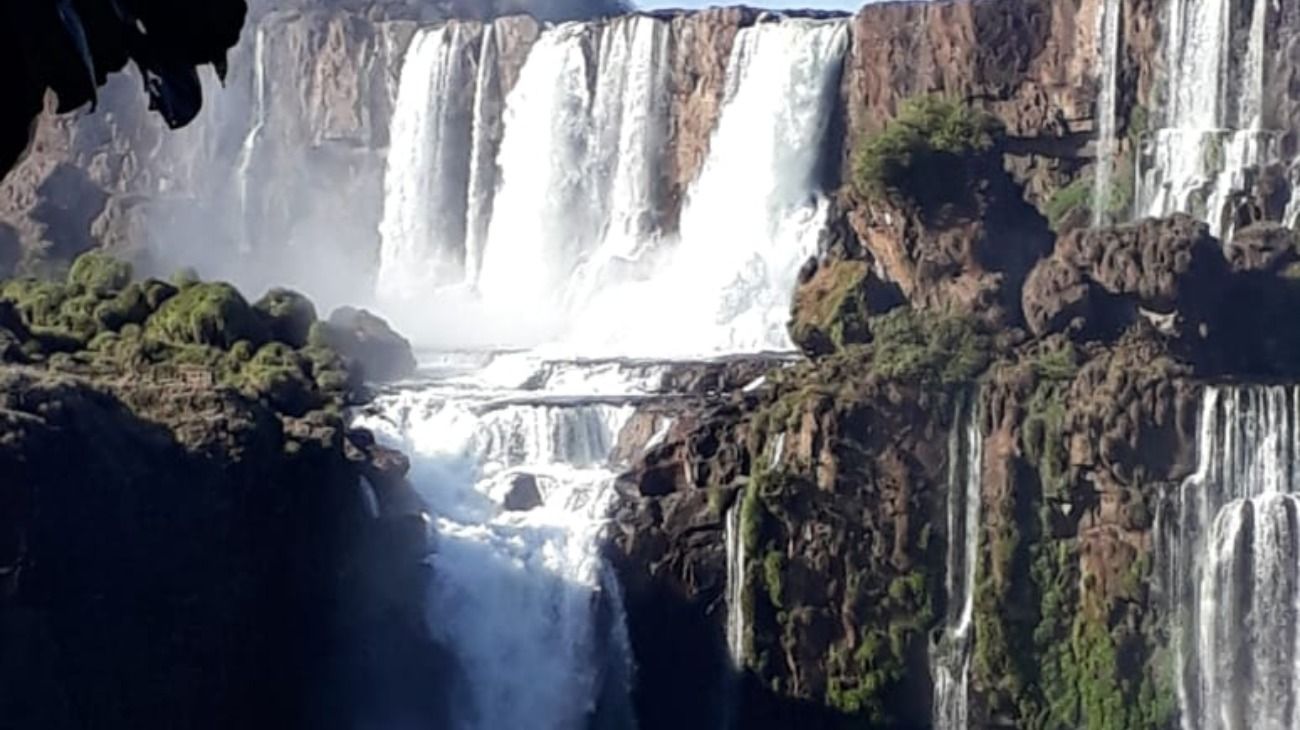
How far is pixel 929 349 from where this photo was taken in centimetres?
5009

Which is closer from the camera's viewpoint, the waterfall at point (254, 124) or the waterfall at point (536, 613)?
the waterfall at point (536, 613)

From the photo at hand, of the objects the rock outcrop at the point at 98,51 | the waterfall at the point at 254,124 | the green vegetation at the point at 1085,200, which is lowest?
the rock outcrop at the point at 98,51

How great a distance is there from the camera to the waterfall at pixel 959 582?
48219 mm

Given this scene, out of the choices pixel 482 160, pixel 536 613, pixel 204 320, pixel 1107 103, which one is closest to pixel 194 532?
pixel 536 613

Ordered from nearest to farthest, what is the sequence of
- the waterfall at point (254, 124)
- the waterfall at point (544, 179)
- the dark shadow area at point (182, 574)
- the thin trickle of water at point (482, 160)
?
the dark shadow area at point (182, 574) < the waterfall at point (544, 179) < the thin trickle of water at point (482, 160) < the waterfall at point (254, 124)

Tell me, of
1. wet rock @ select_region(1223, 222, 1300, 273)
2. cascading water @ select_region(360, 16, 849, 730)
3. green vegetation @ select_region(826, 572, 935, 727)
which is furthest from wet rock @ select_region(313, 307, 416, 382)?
wet rock @ select_region(1223, 222, 1300, 273)

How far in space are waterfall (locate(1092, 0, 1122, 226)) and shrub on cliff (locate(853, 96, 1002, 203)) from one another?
2.35 m

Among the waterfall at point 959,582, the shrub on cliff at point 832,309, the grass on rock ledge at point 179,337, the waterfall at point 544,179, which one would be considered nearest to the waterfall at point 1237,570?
the waterfall at point 959,582

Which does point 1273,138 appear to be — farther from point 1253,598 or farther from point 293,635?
point 293,635

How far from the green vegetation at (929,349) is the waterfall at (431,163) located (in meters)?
23.0

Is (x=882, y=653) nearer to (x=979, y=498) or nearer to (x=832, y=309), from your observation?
(x=979, y=498)

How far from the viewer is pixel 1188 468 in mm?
46125

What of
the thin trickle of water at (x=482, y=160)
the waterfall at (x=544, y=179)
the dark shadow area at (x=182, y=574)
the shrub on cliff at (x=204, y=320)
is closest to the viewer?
the dark shadow area at (x=182, y=574)

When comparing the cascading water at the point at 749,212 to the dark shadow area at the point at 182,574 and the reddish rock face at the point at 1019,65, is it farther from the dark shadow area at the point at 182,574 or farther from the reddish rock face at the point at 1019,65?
the dark shadow area at the point at 182,574
